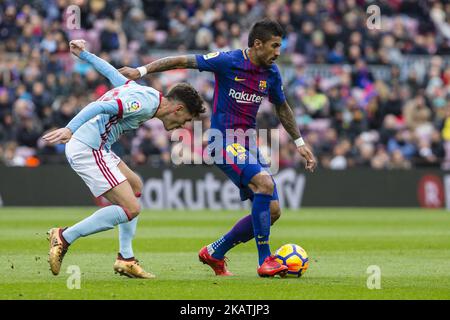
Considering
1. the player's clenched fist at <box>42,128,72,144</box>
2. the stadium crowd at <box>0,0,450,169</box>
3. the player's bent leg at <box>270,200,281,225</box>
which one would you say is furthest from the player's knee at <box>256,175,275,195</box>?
the stadium crowd at <box>0,0,450,169</box>

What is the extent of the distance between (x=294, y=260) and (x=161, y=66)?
8.11ft

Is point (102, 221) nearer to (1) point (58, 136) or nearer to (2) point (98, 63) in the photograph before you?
(1) point (58, 136)

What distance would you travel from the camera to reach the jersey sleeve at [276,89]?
441 inches

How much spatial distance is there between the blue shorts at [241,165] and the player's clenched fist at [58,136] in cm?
203

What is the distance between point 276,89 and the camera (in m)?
11.3

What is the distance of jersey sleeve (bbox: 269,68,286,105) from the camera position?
11211 millimetres

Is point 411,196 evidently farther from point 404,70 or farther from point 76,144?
point 76,144

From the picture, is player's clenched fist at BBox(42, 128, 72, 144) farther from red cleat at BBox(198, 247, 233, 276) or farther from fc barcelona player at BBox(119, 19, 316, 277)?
red cleat at BBox(198, 247, 233, 276)

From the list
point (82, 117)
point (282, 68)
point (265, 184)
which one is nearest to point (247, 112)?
point (265, 184)

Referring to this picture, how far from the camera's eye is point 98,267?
11.6m

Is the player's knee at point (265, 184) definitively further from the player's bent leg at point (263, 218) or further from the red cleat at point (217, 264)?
the red cleat at point (217, 264)

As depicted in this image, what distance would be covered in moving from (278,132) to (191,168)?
8.34 ft

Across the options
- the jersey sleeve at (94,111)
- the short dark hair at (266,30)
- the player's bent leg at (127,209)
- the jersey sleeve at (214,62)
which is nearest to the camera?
the jersey sleeve at (94,111)

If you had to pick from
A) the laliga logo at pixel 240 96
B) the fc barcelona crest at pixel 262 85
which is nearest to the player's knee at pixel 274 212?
the laliga logo at pixel 240 96
